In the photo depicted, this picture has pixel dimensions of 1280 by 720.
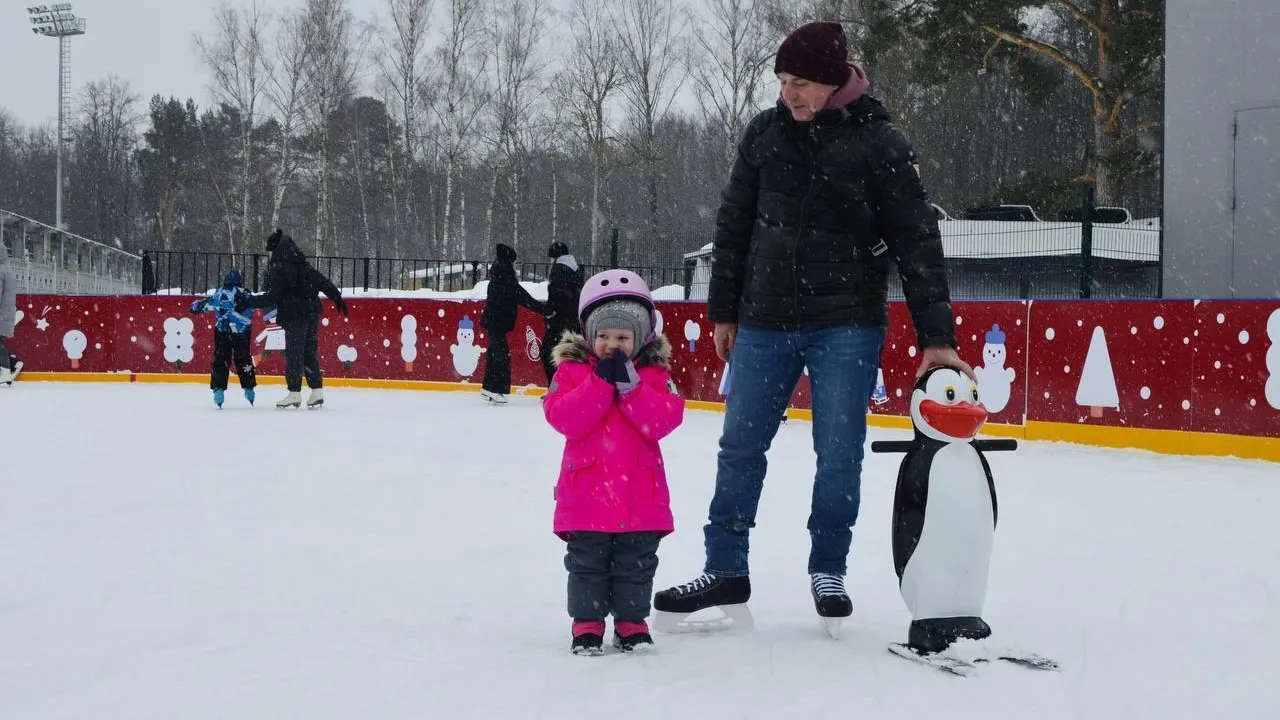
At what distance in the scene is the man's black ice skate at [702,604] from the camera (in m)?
3.22

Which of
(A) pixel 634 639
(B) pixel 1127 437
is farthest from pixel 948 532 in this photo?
(B) pixel 1127 437

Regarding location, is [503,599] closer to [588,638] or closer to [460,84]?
[588,638]

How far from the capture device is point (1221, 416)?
7.93 metres

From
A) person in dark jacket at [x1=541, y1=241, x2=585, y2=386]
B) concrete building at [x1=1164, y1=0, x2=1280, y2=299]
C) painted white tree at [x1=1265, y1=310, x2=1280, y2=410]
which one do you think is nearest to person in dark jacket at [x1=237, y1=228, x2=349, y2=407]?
person in dark jacket at [x1=541, y1=241, x2=585, y2=386]

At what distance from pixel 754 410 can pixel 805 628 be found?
602 millimetres

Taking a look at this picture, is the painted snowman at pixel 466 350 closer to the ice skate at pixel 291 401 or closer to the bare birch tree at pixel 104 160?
the ice skate at pixel 291 401

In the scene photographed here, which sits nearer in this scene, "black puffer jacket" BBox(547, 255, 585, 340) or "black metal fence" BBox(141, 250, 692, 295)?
"black puffer jacket" BBox(547, 255, 585, 340)

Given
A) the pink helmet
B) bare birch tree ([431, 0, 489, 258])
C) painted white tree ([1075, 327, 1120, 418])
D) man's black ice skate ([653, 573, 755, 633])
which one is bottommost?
man's black ice skate ([653, 573, 755, 633])

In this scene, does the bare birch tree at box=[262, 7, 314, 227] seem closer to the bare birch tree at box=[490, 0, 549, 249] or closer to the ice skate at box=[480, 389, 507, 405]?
the bare birch tree at box=[490, 0, 549, 249]

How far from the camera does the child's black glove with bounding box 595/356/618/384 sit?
2953mm

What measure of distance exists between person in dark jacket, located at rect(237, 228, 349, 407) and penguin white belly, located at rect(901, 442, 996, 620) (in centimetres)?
839

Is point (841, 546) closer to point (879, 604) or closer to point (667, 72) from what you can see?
point (879, 604)

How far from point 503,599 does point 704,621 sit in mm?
695

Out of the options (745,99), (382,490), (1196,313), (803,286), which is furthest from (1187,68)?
(745,99)
